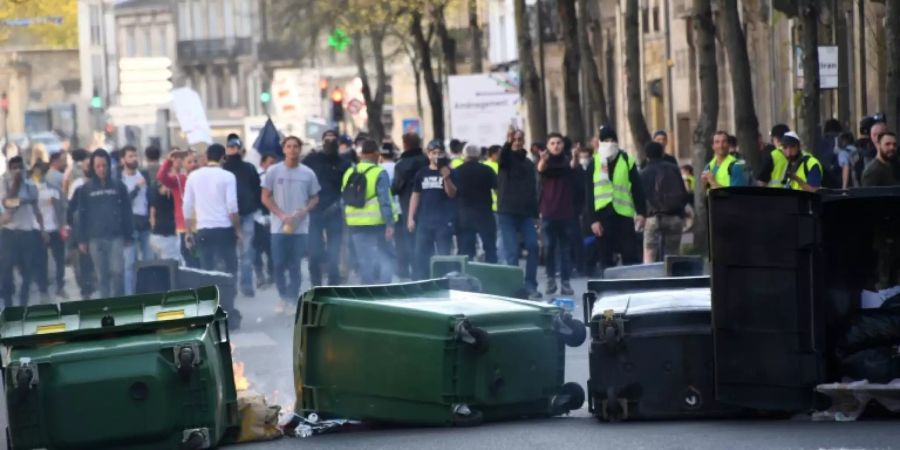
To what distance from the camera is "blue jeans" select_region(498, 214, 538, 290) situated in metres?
23.8

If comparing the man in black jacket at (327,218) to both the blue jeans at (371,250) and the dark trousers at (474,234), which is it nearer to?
the blue jeans at (371,250)

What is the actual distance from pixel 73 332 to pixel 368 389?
1585 millimetres

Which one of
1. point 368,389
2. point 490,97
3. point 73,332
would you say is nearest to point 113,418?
point 73,332

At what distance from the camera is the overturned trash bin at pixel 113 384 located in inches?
439

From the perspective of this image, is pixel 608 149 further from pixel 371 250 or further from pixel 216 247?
pixel 216 247

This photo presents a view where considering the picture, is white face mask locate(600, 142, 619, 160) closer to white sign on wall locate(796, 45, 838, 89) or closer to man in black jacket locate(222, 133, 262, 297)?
man in black jacket locate(222, 133, 262, 297)

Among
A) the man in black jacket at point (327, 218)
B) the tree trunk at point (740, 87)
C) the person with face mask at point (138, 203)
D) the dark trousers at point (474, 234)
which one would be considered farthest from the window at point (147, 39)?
the dark trousers at point (474, 234)

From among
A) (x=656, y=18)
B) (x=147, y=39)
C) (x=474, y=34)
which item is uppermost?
(x=147, y=39)

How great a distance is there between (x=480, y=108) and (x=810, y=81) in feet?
33.9

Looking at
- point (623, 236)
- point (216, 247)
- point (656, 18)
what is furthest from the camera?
point (656, 18)

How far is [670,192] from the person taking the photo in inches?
918

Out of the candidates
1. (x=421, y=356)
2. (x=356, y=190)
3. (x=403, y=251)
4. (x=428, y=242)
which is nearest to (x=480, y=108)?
(x=403, y=251)

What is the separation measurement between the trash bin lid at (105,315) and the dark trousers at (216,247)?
1114 centimetres

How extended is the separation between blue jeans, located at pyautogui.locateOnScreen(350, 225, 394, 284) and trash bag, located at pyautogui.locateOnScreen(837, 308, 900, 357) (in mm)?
11245
